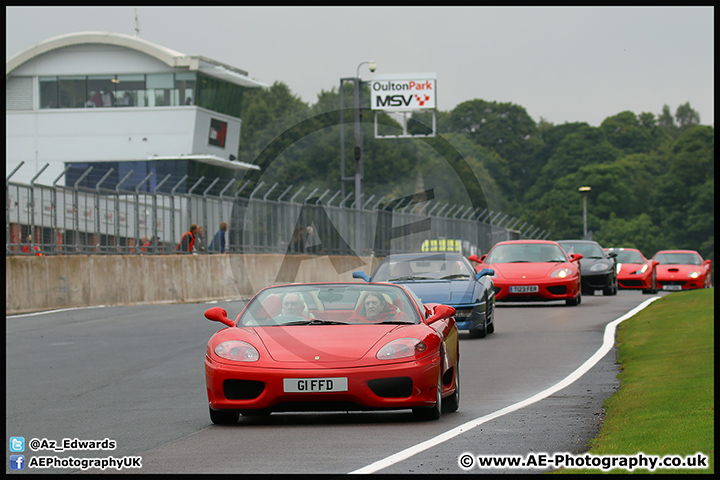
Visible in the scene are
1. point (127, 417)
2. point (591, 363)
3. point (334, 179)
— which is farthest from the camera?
point (334, 179)

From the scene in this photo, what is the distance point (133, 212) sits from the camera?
26.9 meters

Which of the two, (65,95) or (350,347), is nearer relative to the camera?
(350,347)

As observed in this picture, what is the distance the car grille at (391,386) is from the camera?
27.0 ft

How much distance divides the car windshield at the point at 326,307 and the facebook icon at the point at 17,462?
2289 millimetres

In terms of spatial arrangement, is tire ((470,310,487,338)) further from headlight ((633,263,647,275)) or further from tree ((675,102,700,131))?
tree ((675,102,700,131))

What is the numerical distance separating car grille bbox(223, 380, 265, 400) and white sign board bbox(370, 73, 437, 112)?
53.1m

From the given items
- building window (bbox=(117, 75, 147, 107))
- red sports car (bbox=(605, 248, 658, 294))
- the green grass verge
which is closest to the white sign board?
building window (bbox=(117, 75, 147, 107))

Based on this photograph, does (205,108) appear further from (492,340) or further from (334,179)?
(492,340)

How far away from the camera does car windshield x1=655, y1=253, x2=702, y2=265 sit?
3503 centimetres

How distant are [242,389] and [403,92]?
54.2m

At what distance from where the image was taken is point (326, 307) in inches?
388

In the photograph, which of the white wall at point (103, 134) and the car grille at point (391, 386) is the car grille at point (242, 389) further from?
the white wall at point (103, 134)
